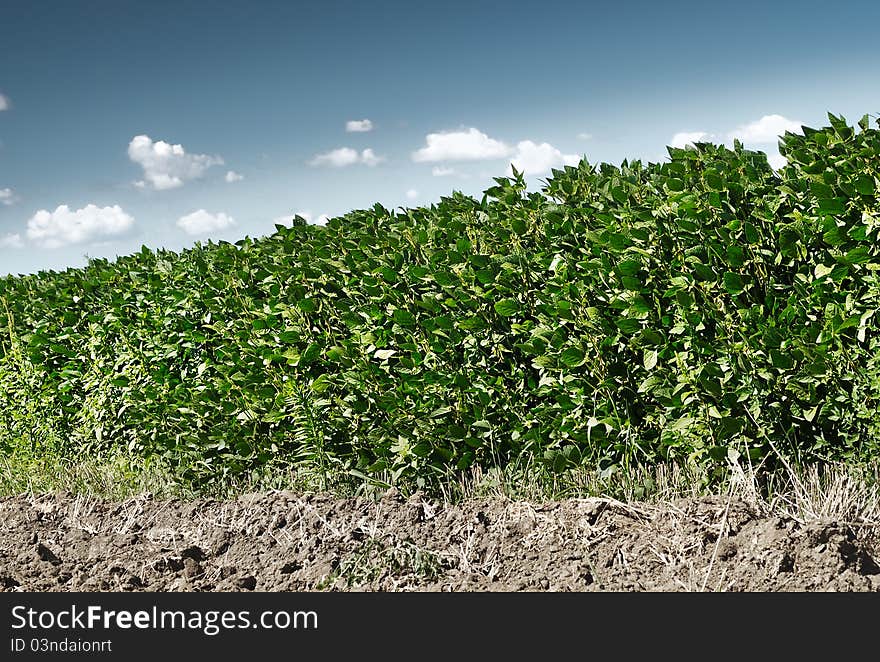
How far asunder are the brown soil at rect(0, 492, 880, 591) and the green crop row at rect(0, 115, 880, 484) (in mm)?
521

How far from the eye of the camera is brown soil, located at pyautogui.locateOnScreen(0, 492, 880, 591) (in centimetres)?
370

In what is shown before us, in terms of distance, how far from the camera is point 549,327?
471 cm

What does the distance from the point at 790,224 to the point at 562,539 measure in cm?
195

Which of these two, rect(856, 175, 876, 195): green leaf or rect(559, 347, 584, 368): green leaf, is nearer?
rect(856, 175, 876, 195): green leaf

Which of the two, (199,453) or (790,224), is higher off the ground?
(790,224)

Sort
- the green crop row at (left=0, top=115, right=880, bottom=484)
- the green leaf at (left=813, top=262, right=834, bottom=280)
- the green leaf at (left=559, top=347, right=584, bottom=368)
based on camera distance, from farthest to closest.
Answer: the green leaf at (left=559, top=347, right=584, bottom=368), the green crop row at (left=0, top=115, right=880, bottom=484), the green leaf at (left=813, top=262, right=834, bottom=280)

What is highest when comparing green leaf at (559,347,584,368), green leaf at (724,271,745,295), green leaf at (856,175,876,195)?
green leaf at (856,175,876,195)

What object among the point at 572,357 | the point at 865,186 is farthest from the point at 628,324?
the point at 865,186

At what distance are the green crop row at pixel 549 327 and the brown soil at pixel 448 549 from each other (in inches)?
20.5

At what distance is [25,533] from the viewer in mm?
5551

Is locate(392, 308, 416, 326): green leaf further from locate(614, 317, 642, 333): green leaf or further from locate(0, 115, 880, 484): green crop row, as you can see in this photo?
locate(614, 317, 642, 333): green leaf

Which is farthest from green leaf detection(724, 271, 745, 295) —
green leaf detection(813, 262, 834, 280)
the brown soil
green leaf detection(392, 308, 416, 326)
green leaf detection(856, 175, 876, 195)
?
green leaf detection(392, 308, 416, 326)
